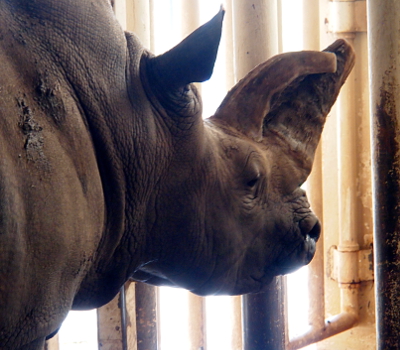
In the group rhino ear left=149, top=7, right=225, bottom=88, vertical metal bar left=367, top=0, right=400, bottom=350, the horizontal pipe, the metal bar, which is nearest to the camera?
rhino ear left=149, top=7, right=225, bottom=88

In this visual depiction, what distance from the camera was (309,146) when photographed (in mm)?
1100

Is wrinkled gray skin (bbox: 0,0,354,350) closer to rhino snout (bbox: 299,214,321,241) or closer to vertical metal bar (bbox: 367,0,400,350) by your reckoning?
rhino snout (bbox: 299,214,321,241)

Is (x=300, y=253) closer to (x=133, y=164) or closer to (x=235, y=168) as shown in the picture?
(x=235, y=168)

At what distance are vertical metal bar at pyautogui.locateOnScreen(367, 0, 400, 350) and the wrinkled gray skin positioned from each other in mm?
256

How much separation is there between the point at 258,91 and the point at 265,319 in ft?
2.26

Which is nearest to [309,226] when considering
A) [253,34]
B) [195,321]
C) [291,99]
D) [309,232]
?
[309,232]

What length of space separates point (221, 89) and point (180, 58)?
1.49 m

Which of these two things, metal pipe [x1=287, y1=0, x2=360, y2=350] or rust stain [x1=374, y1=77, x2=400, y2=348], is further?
metal pipe [x1=287, y1=0, x2=360, y2=350]

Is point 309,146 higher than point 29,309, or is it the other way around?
point 309,146

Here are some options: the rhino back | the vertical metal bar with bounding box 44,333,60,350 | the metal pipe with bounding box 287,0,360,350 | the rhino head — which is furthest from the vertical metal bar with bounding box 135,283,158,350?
the metal pipe with bounding box 287,0,360,350

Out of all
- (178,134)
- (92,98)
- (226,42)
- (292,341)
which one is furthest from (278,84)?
(292,341)

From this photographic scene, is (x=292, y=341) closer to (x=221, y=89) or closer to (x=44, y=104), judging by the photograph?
(x=221, y=89)

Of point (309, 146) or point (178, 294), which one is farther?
point (178, 294)

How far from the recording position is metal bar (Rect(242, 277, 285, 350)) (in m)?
1.49
